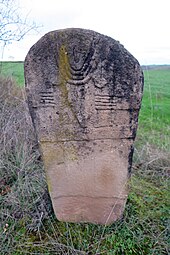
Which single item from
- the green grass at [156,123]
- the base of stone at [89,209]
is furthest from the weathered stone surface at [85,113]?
the green grass at [156,123]

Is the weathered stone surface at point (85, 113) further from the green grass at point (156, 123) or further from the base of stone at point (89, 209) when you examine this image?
the green grass at point (156, 123)

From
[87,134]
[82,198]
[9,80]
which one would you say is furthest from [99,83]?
[9,80]

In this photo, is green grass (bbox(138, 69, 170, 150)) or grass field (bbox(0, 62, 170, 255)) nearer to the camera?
grass field (bbox(0, 62, 170, 255))

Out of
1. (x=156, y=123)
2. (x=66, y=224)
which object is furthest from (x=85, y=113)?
(x=156, y=123)

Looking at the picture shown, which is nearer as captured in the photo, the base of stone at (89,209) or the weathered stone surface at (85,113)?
the weathered stone surface at (85,113)

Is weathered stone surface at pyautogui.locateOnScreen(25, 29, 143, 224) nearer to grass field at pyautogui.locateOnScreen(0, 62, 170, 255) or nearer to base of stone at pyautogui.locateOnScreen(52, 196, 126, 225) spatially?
base of stone at pyautogui.locateOnScreen(52, 196, 126, 225)

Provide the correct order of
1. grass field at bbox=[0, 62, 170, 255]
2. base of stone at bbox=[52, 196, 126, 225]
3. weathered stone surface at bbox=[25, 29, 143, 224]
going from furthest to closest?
base of stone at bbox=[52, 196, 126, 225] < grass field at bbox=[0, 62, 170, 255] < weathered stone surface at bbox=[25, 29, 143, 224]

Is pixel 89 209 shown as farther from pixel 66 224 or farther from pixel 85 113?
pixel 85 113

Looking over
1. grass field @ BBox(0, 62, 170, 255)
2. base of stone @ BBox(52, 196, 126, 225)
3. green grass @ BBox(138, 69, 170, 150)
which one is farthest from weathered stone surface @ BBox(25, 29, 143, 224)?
green grass @ BBox(138, 69, 170, 150)

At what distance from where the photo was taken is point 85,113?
2094mm

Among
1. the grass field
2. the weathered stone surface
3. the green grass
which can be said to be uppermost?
the weathered stone surface

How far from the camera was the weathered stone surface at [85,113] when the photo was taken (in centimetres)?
195

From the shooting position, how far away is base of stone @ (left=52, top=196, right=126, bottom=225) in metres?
2.38

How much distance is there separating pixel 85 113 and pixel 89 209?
34.5 inches
